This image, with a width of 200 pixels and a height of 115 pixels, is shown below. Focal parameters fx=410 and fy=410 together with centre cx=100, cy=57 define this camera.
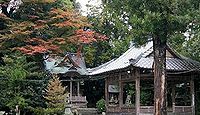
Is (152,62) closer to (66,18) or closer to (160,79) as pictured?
(160,79)

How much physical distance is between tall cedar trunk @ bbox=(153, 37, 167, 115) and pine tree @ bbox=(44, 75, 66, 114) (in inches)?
297

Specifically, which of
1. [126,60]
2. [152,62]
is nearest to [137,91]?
[152,62]

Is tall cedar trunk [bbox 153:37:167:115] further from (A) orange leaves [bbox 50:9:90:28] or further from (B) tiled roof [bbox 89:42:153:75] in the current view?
(A) orange leaves [bbox 50:9:90:28]

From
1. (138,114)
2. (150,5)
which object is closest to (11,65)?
(138,114)

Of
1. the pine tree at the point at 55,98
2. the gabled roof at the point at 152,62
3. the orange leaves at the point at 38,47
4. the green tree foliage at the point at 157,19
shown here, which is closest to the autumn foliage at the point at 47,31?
the orange leaves at the point at 38,47

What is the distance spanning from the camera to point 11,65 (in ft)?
84.4

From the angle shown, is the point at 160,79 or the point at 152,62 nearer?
the point at 160,79

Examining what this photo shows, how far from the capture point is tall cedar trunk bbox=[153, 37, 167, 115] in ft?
62.5

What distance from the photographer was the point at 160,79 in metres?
19.3

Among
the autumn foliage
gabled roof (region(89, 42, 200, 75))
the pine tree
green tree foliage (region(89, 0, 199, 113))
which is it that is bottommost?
the pine tree

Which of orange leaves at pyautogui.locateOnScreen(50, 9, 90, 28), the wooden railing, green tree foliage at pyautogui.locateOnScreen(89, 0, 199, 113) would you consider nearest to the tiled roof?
orange leaves at pyautogui.locateOnScreen(50, 9, 90, 28)

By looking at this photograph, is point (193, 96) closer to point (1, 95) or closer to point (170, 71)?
point (170, 71)

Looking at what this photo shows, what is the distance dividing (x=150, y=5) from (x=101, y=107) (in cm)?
1652

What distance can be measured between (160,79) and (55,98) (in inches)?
315
